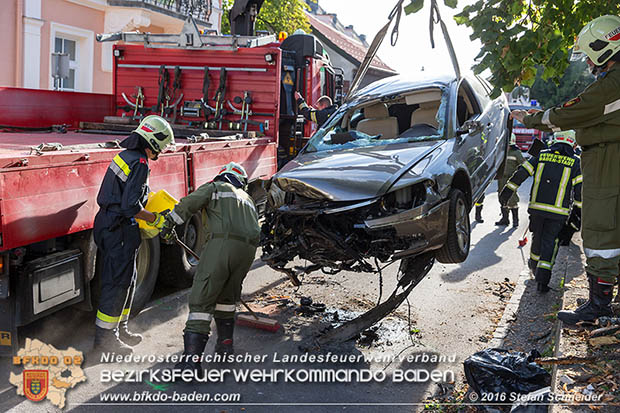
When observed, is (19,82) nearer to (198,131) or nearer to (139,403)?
(198,131)

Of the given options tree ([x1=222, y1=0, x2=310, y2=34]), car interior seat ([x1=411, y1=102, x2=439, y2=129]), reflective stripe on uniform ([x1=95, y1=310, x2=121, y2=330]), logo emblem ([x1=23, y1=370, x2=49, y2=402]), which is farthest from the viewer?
tree ([x1=222, y1=0, x2=310, y2=34])

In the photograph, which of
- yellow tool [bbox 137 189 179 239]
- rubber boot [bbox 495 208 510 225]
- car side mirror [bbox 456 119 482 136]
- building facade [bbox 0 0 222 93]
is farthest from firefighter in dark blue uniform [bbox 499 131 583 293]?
building facade [bbox 0 0 222 93]

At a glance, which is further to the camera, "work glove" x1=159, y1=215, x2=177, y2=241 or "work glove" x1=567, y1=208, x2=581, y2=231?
"work glove" x1=567, y1=208, x2=581, y2=231

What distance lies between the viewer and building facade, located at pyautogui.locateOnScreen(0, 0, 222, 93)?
13891 mm

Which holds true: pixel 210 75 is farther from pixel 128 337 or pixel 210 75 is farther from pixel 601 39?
pixel 601 39

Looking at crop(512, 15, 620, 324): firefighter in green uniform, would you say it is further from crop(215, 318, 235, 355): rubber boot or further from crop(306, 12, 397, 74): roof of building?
crop(306, 12, 397, 74): roof of building

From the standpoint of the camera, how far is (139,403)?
12.7 feet

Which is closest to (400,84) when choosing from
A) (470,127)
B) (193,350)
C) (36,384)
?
(470,127)

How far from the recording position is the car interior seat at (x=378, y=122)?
6422 millimetres

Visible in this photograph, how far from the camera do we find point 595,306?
4250 mm

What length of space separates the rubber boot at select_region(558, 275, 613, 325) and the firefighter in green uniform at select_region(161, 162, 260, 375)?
2.45 metres

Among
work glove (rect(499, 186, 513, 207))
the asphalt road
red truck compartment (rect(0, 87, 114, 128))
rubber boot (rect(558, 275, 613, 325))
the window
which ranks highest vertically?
the window

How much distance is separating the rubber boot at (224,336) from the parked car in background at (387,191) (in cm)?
76

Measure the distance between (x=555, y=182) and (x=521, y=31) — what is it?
2.37 meters
